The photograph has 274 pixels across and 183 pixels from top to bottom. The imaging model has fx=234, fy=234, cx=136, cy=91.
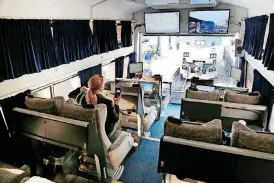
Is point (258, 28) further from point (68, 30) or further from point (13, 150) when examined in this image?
point (13, 150)

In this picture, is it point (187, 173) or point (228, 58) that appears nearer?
point (187, 173)

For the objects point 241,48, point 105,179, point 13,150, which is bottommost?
point 105,179

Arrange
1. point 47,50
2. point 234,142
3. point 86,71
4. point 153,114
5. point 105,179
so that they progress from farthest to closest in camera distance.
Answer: point 86,71 → point 153,114 → point 47,50 → point 105,179 → point 234,142

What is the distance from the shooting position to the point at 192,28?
6469mm

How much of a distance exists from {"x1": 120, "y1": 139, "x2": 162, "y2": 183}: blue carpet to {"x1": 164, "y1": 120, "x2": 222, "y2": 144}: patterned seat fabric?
3.68 ft

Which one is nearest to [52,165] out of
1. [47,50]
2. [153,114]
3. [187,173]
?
[187,173]

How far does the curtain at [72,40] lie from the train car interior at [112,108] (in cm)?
2

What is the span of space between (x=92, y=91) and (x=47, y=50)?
1345 mm

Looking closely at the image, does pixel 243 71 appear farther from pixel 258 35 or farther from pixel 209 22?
pixel 258 35

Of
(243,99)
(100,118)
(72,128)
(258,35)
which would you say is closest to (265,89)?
(243,99)

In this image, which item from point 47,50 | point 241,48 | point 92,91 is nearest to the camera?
point 92,91

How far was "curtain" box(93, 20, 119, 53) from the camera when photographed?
5.38 meters

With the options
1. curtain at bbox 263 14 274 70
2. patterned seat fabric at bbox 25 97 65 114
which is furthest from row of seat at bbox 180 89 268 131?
patterned seat fabric at bbox 25 97 65 114

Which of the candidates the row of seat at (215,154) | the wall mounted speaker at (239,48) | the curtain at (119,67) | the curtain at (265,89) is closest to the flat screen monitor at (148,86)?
the curtain at (119,67)
